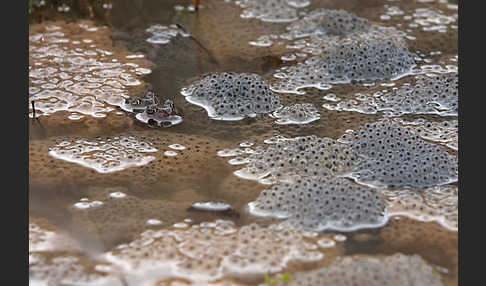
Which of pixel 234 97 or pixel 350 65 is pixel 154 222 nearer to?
pixel 234 97

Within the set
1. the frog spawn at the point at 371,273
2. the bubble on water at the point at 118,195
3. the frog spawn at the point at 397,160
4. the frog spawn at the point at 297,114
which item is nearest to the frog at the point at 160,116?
the frog spawn at the point at 297,114

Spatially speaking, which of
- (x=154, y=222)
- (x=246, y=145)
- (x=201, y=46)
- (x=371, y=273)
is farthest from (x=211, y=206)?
(x=201, y=46)

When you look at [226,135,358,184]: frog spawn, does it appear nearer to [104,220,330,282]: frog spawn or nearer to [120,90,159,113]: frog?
[104,220,330,282]: frog spawn

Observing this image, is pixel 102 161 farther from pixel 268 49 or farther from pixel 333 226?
pixel 268 49

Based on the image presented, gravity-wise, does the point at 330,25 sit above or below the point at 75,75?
above

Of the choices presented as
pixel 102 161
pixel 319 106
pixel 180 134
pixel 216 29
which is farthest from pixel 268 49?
pixel 102 161

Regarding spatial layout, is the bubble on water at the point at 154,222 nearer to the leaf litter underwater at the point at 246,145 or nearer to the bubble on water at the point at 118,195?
the leaf litter underwater at the point at 246,145
